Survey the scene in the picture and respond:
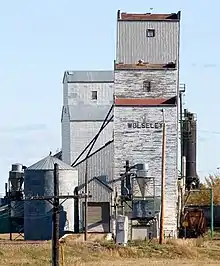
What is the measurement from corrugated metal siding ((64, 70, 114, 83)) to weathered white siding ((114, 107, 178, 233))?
19796 mm

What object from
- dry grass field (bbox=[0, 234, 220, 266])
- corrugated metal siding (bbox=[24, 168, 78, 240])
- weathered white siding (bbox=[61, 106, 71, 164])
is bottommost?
dry grass field (bbox=[0, 234, 220, 266])

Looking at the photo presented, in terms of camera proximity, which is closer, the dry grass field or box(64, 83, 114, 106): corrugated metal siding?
the dry grass field

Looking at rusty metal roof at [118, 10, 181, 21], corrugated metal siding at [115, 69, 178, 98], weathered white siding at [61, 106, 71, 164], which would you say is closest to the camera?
corrugated metal siding at [115, 69, 178, 98]

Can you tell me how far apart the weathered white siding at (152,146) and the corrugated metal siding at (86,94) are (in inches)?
743

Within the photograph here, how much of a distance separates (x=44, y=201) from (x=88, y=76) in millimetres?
24007

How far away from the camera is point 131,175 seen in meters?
51.1

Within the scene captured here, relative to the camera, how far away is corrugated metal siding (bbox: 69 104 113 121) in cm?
6981

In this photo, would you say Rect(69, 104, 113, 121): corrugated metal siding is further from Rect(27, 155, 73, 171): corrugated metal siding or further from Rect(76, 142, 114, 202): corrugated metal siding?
Rect(27, 155, 73, 171): corrugated metal siding

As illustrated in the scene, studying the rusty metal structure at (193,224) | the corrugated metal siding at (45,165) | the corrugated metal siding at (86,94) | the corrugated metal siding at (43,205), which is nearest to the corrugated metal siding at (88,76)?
the corrugated metal siding at (86,94)

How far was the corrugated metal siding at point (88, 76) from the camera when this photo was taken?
71.9m

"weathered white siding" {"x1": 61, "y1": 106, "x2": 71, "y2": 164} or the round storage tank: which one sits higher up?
"weathered white siding" {"x1": 61, "y1": 106, "x2": 71, "y2": 164}

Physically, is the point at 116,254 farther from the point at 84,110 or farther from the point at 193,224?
the point at 84,110

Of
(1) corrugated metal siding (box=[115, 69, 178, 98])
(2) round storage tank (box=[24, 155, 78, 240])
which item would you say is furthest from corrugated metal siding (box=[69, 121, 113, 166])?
(2) round storage tank (box=[24, 155, 78, 240])

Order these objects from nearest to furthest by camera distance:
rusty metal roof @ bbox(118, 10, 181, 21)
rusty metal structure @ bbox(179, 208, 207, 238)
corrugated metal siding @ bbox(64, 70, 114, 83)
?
rusty metal structure @ bbox(179, 208, 207, 238) → rusty metal roof @ bbox(118, 10, 181, 21) → corrugated metal siding @ bbox(64, 70, 114, 83)
